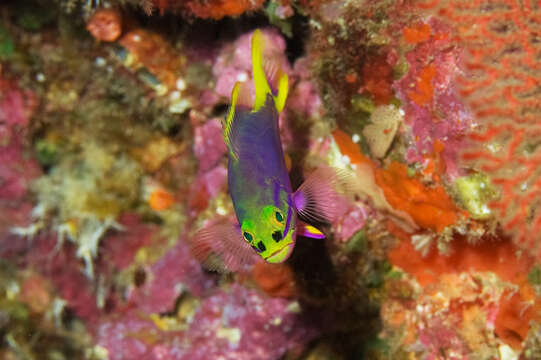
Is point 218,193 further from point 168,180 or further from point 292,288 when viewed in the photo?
point 168,180

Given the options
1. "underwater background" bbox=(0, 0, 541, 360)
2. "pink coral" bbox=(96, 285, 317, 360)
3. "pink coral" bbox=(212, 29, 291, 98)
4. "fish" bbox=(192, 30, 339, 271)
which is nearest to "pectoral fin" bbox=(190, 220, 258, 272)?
"fish" bbox=(192, 30, 339, 271)

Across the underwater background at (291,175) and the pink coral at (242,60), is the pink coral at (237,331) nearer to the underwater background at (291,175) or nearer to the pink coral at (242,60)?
the underwater background at (291,175)

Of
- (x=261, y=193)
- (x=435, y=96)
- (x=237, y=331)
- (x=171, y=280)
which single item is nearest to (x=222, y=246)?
(x=261, y=193)

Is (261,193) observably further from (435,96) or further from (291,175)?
(435,96)

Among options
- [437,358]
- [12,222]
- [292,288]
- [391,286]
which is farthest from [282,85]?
[12,222]

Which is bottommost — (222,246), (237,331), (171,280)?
(171,280)

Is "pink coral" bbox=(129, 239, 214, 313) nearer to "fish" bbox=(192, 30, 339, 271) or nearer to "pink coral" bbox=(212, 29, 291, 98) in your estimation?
"fish" bbox=(192, 30, 339, 271)
